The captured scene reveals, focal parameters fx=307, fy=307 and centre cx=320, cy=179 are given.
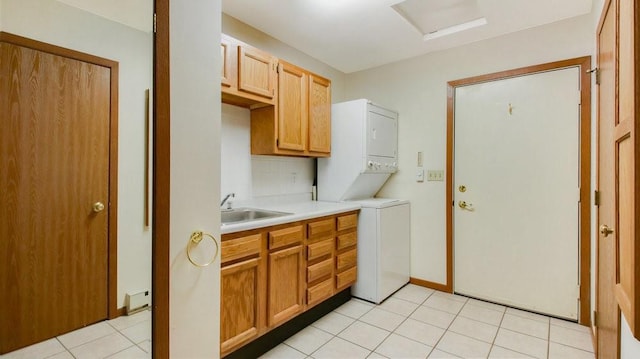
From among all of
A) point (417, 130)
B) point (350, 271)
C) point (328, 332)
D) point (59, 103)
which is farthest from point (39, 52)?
point (417, 130)

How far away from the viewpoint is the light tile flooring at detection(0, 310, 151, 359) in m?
0.85

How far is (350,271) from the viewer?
2.69 metres

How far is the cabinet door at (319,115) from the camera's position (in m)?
2.75

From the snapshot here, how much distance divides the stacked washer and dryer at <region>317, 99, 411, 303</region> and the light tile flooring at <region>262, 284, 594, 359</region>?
0.88 feet

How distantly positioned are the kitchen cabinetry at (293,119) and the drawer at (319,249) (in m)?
0.80

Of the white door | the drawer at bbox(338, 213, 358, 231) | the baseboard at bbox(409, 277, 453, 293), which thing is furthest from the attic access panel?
the baseboard at bbox(409, 277, 453, 293)

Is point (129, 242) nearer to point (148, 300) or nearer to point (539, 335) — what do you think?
point (148, 300)

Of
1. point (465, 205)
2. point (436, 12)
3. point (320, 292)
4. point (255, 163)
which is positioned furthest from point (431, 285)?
point (436, 12)

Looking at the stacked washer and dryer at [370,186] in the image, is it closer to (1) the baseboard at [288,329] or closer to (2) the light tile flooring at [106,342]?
(1) the baseboard at [288,329]

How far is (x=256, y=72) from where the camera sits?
225cm

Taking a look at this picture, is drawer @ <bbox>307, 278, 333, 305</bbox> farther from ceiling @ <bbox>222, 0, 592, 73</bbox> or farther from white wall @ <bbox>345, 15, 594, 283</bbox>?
ceiling @ <bbox>222, 0, 592, 73</bbox>

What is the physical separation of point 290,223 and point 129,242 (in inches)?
46.0

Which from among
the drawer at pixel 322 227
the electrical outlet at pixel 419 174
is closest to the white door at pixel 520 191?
the electrical outlet at pixel 419 174

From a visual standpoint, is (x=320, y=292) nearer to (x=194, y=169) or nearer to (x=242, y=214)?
(x=242, y=214)
